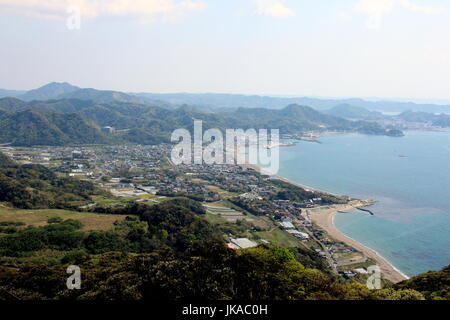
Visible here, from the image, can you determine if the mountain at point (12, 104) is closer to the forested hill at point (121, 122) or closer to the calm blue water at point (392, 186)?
the forested hill at point (121, 122)

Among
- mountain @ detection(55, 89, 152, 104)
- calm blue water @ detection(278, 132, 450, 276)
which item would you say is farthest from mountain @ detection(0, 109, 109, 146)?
mountain @ detection(55, 89, 152, 104)

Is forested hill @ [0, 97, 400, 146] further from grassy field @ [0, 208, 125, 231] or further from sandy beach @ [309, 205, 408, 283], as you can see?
sandy beach @ [309, 205, 408, 283]

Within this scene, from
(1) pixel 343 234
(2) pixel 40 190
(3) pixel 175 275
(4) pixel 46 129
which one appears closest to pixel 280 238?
(1) pixel 343 234

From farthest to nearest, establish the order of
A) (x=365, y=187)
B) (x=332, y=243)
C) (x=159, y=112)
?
(x=159, y=112) < (x=365, y=187) < (x=332, y=243)

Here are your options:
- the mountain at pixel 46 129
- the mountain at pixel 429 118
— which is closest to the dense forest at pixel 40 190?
the mountain at pixel 46 129
